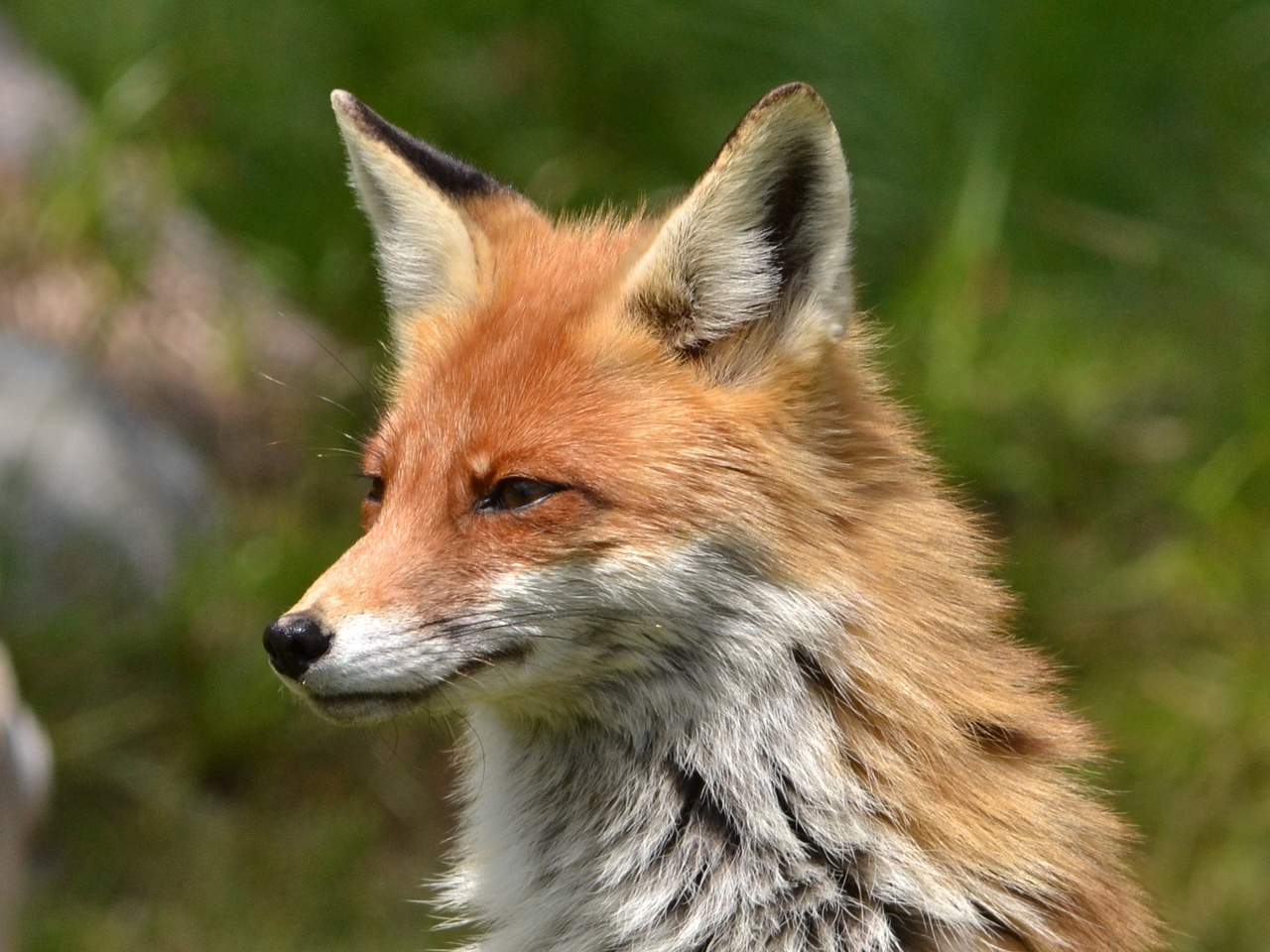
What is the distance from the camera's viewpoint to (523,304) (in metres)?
3.72

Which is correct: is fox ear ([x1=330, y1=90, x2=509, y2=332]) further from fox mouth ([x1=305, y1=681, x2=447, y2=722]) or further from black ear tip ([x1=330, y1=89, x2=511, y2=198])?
fox mouth ([x1=305, y1=681, x2=447, y2=722])

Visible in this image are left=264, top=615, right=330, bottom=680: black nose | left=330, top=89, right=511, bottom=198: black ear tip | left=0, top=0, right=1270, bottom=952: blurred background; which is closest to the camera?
left=264, top=615, right=330, bottom=680: black nose

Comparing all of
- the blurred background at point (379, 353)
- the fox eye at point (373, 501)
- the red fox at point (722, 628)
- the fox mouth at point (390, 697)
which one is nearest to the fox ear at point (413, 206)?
the red fox at point (722, 628)

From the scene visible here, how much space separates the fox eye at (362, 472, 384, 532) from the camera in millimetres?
3695

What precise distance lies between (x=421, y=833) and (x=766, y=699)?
4716mm

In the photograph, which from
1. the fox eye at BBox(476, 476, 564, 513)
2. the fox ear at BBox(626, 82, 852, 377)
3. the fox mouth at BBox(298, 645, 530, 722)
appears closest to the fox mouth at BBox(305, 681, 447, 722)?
the fox mouth at BBox(298, 645, 530, 722)

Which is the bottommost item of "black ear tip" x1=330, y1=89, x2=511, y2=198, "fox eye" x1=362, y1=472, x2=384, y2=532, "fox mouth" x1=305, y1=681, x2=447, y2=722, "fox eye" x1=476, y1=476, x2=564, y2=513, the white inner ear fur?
"fox mouth" x1=305, y1=681, x2=447, y2=722

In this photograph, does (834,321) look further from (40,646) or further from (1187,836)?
(40,646)

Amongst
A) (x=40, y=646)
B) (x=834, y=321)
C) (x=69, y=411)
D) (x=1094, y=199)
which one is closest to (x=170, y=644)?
(x=40, y=646)

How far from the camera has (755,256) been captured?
355 cm

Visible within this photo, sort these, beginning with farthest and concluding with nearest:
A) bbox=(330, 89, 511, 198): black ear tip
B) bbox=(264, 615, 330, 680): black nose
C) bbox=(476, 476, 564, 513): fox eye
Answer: bbox=(330, 89, 511, 198): black ear tip, bbox=(476, 476, 564, 513): fox eye, bbox=(264, 615, 330, 680): black nose

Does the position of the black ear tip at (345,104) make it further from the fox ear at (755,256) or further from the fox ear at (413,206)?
the fox ear at (755,256)

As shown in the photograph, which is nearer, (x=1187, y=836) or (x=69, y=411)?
(x=1187, y=836)

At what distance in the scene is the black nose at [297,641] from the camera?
3125mm
